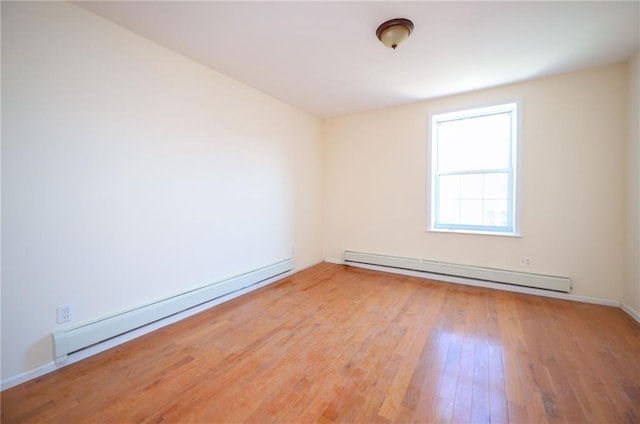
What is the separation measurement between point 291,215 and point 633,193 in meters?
3.99

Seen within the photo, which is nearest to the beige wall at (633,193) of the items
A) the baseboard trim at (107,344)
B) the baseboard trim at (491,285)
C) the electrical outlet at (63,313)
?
the baseboard trim at (491,285)

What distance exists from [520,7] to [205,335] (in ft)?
12.2

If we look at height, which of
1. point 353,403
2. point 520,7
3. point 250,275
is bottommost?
point 353,403

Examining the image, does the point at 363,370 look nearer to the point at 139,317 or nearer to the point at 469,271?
the point at 139,317

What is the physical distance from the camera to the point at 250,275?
3277mm

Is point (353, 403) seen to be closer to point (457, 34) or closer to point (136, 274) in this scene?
point (136, 274)

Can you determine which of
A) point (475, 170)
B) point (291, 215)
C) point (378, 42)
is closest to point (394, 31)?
point (378, 42)

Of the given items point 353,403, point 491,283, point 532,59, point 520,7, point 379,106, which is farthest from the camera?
point 379,106

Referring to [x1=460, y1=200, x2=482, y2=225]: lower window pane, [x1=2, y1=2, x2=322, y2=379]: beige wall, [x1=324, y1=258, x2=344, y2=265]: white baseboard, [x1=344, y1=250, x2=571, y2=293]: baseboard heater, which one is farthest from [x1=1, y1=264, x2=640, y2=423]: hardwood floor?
[x1=324, y1=258, x2=344, y2=265]: white baseboard

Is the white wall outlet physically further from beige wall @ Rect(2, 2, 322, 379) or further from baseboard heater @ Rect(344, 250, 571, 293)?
beige wall @ Rect(2, 2, 322, 379)

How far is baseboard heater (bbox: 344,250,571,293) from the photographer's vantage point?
303 centimetres

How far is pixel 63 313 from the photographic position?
1878 millimetres

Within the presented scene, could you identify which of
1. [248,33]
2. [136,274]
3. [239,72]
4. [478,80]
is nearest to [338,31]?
[248,33]

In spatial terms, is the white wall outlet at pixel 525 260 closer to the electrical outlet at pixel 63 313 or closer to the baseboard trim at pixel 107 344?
the baseboard trim at pixel 107 344
